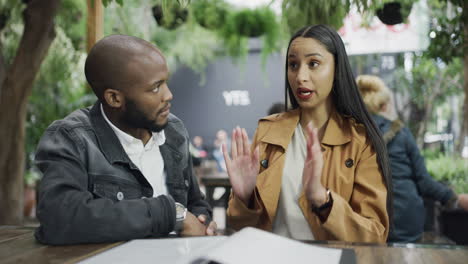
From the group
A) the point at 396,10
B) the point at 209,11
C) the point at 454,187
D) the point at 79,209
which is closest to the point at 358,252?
the point at 79,209

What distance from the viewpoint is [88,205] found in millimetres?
1015

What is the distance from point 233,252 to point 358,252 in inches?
12.5

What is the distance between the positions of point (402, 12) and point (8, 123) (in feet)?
8.38

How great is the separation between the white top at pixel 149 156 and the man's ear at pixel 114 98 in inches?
2.4

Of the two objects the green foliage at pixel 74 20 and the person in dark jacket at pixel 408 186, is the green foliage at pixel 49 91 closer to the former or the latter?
the green foliage at pixel 74 20

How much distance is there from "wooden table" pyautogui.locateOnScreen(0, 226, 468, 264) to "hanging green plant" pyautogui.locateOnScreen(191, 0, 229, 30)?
3.41 m

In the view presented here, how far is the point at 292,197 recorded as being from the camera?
1366mm

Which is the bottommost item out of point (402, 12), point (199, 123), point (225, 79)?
point (199, 123)

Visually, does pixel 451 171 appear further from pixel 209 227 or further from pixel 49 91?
pixel 49 91

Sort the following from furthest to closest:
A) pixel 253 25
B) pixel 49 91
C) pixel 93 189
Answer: pixel 49 91
pixel 253 25
pixel 93 189

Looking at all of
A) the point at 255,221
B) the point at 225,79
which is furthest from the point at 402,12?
the point at 225,79

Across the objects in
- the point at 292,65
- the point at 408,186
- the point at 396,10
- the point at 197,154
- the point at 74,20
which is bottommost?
the point at 197,154

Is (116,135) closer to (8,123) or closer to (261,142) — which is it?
(261,142)

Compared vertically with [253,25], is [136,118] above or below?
below
